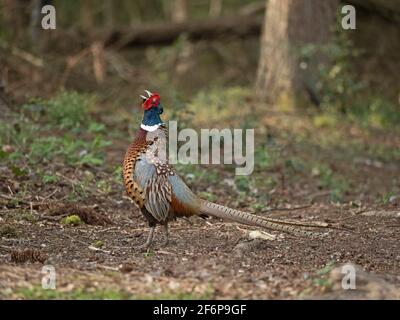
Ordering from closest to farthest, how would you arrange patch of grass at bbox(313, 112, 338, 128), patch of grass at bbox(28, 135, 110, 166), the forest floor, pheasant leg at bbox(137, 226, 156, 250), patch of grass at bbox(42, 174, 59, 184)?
the forest floor → pheasant leg at bbox(137, 226, 156, 250) → patch of grass at bbox(42, 174, 59, 184) → patch of grass at bbox(28, 135, 110, 166) → patch of grass at bbox(313, 112, 338, 128)

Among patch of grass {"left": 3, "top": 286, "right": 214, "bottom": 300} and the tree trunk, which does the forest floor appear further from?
the tree trunk

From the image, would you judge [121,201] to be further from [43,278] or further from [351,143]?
[351,143]

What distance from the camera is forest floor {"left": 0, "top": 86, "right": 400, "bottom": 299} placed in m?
4.79

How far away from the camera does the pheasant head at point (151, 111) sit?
19.8 ft

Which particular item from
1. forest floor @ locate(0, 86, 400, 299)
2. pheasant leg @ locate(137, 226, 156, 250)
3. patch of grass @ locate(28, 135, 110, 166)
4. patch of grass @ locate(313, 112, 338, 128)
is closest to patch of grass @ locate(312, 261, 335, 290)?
forest floor @ locate(0, 86, 400, 299)

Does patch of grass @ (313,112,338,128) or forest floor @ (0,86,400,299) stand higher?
patch of grass @ (313,112,338,128)

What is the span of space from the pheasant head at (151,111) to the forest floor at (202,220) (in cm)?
93

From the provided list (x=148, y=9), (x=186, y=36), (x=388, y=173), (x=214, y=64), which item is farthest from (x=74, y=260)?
(x=148, y=9)

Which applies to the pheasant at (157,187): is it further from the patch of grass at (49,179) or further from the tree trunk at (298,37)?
the tree trunk at (298,37)

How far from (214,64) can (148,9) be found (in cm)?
267

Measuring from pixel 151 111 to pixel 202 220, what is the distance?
4.71 ft

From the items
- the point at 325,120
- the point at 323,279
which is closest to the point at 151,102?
the point at 323,279

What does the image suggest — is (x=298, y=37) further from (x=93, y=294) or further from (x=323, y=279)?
(x=93, y=294)
